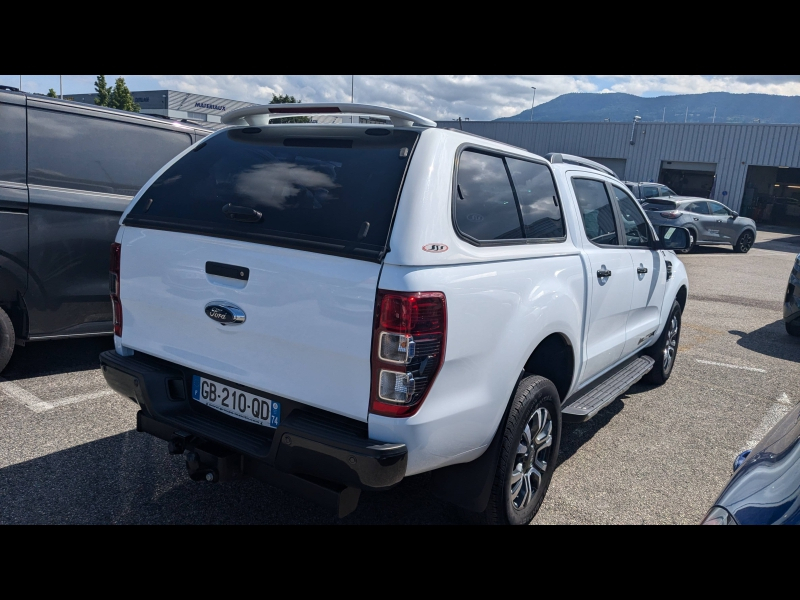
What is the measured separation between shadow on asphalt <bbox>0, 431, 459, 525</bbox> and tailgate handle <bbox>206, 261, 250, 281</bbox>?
1253mm

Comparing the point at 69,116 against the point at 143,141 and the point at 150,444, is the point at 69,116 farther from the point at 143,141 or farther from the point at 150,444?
the point at 150,444

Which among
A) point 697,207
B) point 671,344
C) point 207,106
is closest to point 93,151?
point 671,344

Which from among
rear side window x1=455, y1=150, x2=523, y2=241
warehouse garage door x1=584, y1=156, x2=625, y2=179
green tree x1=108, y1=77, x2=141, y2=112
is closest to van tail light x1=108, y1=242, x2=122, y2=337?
rear side window x1=455, y1=150, x2=523, y2=241

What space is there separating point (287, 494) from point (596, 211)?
103 inches

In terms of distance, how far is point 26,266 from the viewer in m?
4.48

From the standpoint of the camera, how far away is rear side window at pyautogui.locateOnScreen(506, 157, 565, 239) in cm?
320

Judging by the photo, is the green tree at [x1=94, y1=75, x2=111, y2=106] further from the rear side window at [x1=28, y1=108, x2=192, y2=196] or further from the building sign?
the rear side window at [x1=28, y1=108, x2=192, y2=196]

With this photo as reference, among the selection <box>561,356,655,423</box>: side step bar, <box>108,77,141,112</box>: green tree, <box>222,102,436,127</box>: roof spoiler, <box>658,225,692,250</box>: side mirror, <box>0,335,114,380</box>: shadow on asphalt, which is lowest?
<box>0,335,114,380</box>: shadow on asphalt

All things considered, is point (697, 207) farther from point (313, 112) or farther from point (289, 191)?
point (289, 191)

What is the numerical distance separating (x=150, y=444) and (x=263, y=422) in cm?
154

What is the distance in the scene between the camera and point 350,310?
2270 mm

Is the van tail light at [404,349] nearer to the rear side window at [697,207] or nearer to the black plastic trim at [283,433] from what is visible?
the black plastic trim at [283,433]

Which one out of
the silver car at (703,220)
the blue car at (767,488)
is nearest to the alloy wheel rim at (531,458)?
the blue car at (767,488)

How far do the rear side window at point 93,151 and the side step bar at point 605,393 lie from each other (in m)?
3.86
